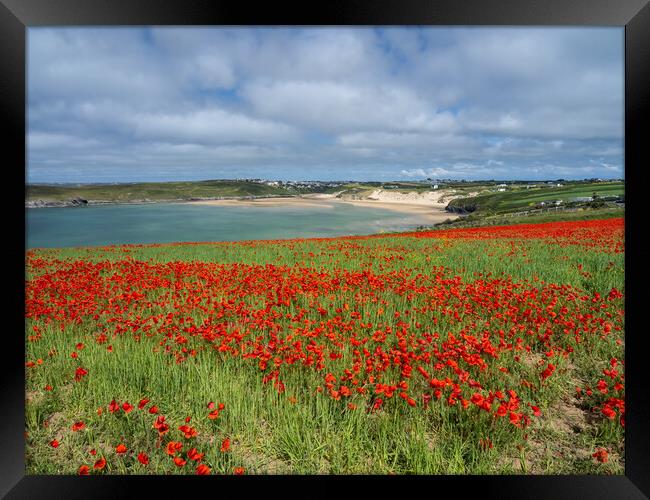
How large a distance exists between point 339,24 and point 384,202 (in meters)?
36.2

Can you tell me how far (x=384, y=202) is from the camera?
38.1 meters

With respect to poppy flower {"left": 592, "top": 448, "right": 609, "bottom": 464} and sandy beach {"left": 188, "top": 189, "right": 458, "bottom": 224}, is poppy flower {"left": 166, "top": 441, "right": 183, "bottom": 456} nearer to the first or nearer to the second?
poppy flower {"left": 592, "top": 448, "right": 609, "bottom": 464}

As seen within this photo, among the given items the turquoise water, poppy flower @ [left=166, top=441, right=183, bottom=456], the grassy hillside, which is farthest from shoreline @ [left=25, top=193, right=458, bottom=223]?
poppy flower @ [left=166, top=441, right=183, bottom=456]

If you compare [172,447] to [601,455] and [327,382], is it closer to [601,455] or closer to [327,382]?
[327,382]

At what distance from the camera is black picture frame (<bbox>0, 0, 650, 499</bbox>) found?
96.3 inches

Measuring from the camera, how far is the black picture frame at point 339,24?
2.45m

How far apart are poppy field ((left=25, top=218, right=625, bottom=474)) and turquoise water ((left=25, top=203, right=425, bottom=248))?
12.9 ft

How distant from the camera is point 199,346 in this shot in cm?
342

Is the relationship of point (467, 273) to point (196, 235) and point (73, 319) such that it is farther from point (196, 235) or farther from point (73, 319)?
point (196, 235)

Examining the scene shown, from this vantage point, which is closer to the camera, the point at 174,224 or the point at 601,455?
the point at 601,455

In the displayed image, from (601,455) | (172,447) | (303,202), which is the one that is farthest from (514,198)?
(172,447)

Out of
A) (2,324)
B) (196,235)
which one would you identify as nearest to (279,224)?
(196,235)

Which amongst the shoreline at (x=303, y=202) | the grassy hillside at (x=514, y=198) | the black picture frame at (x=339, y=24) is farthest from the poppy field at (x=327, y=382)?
the grassy hillside at (x=514, y=198)

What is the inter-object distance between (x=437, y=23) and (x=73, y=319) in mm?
4716
